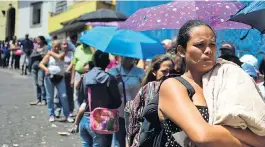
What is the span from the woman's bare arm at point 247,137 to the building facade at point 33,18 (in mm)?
24956

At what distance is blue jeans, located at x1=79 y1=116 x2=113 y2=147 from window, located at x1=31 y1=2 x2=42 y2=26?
24.8 m

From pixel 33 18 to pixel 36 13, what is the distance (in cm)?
54

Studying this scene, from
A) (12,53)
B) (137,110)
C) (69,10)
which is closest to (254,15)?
(137,110)

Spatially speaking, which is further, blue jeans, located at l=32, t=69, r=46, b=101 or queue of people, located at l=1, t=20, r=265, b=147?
blue jeans, located at l=32, t=69, r=46, b=101

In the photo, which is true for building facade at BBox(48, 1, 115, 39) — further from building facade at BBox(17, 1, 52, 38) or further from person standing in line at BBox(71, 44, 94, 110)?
person standing in line at BBox(71, 44, 94, 110)

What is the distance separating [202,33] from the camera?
2.04 m

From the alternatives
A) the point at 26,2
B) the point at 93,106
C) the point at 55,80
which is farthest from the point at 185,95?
the point at 26,2

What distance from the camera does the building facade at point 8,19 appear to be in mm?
31094

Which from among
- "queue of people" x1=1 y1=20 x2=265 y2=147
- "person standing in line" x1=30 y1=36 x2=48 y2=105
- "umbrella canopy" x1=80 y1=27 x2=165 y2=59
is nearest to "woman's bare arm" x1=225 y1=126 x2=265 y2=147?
"queue of people" x1=1 y1=20 x2=265 y2=147

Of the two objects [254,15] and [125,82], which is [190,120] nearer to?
[254,15]

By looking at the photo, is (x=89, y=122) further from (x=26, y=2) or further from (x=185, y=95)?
(x=26, y=2)

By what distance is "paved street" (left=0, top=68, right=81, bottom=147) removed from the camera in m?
6.23

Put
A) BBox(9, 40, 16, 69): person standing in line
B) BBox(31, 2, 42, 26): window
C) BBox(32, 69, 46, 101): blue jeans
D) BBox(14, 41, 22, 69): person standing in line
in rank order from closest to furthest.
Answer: BBox(32, 69, 46, 101): blue jeans < BBox(14, 41, 22, 69): person standing in line < BBox(9, 40, 16, 69): person standing in line < BBox(31, 2, 42, 26): window

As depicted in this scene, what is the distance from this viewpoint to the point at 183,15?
477 centimetres
